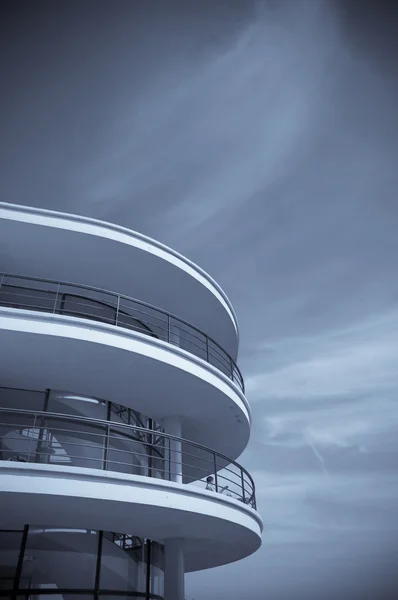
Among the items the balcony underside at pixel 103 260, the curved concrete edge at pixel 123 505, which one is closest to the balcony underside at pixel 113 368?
the curved concrete edge at pixel 123 505

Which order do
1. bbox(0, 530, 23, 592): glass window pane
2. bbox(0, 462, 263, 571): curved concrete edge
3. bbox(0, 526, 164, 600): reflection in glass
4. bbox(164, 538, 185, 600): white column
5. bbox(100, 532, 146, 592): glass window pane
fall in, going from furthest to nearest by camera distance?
bbox(164, 538, 185, 600): white column < bbox(100, 532, 146, 592): glass window pane < bbox(0, 526, 164, 600): reflection in glass < bbox(0, 530, 23, 592): glass window pane < bbox(0, 462, 263, 571): curved concrete edge

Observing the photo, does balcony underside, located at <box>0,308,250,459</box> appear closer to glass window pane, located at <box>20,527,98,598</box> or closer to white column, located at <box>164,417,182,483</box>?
white column, located at <box>164,417,182,483</box>

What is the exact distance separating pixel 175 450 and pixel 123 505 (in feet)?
9.35

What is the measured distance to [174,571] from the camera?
11516 millimetres

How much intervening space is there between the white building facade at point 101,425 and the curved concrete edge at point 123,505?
28 millimetres

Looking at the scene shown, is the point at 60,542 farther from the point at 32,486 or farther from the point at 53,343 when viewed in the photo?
the point at 53,343

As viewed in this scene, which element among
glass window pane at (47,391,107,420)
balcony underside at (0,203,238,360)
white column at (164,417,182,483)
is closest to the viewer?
glass window pane at (47,391,107,420)

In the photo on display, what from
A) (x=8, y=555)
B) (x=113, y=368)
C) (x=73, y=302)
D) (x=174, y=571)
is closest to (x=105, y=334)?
(x=113, y=368)

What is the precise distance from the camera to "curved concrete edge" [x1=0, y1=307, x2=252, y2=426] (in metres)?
10.7

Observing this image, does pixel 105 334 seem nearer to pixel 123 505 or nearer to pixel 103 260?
pixel 103 260

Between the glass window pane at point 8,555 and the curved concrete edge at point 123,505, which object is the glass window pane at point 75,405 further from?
the glass window pane at point 8,555

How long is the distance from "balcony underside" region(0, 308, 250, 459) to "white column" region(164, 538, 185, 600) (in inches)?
134

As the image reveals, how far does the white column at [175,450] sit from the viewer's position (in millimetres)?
12194

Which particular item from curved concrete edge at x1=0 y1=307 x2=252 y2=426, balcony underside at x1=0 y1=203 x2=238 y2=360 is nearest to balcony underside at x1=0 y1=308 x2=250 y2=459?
curved concrete edge at x1=0 y1=307 x2=252 y2=426
